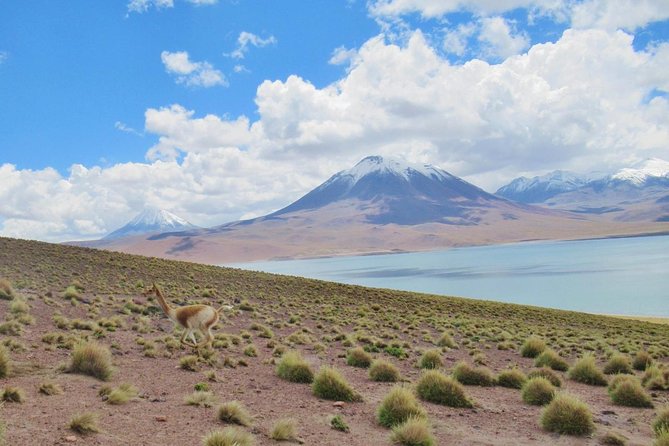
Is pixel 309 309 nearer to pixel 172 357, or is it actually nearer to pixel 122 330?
pixel 122 330

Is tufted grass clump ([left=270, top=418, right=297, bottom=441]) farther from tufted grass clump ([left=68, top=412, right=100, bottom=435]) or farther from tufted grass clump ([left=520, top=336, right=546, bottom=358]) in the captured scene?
tufted grass clump ([left=520, top=336, right=546, bottom=358])

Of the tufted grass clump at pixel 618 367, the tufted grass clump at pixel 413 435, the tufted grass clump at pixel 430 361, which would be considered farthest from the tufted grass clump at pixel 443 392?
the tufted grass clump at pixel 618 367

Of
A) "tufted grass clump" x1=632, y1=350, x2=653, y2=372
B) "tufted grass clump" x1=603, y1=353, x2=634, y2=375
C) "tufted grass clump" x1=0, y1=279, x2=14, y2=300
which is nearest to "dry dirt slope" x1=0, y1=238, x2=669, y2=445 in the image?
"tufted grass clump" x1=0, y1=279, x2=14, y2=300

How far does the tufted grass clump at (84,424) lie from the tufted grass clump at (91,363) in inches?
117

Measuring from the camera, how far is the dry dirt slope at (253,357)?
6836mm

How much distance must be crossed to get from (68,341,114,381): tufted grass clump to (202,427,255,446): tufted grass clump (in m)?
3.70

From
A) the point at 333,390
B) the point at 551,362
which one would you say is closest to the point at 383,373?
Result: the point at 333,390

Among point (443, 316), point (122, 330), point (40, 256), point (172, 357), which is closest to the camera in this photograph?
point (172, 357)

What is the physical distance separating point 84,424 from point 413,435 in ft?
13.6

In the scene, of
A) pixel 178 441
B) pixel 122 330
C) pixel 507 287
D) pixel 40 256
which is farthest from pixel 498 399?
pixel 507 287

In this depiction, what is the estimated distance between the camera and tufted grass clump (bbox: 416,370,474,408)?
9.31 metres

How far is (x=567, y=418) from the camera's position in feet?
25.9

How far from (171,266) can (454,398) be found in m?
31.8

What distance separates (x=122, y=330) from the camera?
1466 cm
